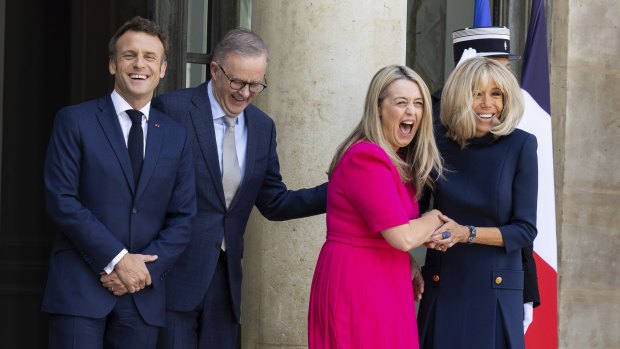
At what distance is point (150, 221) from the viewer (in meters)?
4.36

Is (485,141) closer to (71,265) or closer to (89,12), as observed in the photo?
(71,265)

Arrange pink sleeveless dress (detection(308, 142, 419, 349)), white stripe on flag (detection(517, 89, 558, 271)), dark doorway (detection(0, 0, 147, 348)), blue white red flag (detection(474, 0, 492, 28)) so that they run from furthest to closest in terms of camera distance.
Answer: dark doorway (detection(0, 0, 147, 348)), blue white red flag (detection(474, 0, 492, 28)), white stripe on flag (detection(517, 89, 558, 271)), pink sleeveless dress (detection(308, 142, 419, 349))

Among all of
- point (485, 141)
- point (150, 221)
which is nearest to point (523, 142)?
point (485, 141)

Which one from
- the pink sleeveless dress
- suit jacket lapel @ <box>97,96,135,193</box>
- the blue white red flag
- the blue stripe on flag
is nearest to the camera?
the pink sleeveless dress

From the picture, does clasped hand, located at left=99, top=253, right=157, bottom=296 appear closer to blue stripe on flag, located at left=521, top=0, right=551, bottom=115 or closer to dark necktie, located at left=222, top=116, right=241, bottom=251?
dark necktie, located at left=222, top=116, right=241, bottom=251

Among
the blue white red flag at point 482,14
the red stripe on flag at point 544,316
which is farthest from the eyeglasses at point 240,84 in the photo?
the red stripe on flag at point 544,316

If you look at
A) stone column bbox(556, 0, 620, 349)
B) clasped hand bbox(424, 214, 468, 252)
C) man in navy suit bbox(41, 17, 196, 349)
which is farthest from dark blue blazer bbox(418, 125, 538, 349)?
stone column bbox(556, 0, 620, 349)

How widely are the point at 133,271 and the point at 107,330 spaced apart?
246 mm

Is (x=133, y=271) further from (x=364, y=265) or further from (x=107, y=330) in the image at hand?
(x=364, y=265)

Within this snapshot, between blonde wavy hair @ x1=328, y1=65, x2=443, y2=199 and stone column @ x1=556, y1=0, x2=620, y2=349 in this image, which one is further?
stone column @ x1=556, y1=0, x2=620, y2=349

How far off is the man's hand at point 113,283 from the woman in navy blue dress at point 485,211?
3.75ft

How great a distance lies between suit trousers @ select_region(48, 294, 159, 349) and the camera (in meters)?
4.17

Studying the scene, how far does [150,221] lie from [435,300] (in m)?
1.09

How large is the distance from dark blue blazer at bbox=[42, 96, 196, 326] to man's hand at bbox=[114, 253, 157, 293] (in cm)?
4
